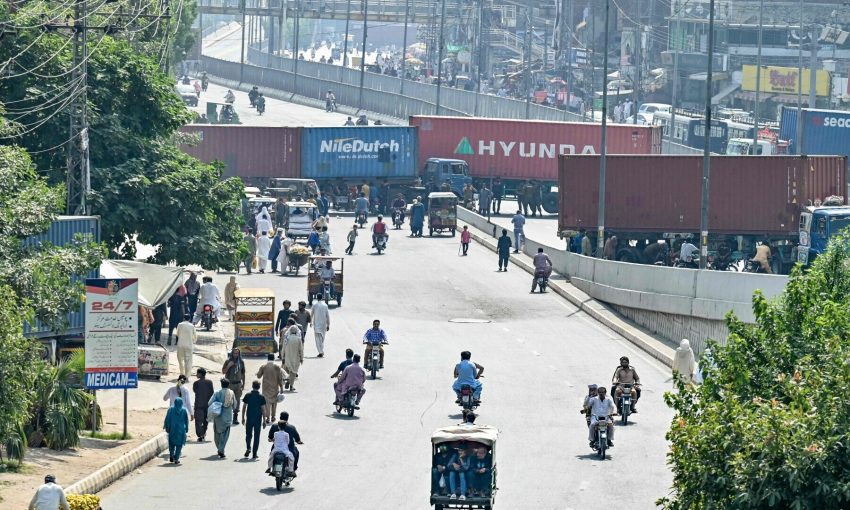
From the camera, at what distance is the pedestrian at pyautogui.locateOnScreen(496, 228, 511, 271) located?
4895 cm

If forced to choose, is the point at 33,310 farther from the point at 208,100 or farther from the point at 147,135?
the point at 208,100

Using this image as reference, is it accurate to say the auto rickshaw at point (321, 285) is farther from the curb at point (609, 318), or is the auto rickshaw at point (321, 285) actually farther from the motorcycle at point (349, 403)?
the motorcycle at point (349, 403)

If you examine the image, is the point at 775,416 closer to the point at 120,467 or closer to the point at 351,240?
the point at 120,467

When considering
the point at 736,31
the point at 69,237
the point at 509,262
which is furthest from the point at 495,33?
the point at 69,237

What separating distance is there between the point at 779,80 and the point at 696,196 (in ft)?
206

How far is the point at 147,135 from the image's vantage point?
37.5 meters

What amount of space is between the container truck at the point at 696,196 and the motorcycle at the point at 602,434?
26.6 m

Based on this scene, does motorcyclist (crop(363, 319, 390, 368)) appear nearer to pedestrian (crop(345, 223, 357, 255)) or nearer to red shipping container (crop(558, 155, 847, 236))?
pedestrian (crop(345, 223, 357, 255))

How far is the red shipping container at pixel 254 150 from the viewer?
68.0 m

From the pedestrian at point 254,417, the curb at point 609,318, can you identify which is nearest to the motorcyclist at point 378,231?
the curb at point 609,318

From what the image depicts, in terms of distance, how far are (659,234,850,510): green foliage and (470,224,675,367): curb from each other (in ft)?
60.8

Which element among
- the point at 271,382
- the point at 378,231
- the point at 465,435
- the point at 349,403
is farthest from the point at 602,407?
the point at 378,231

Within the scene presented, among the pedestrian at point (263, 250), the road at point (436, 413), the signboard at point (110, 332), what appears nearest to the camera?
the road at point (436, 413)

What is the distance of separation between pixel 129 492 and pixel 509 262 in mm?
30663
